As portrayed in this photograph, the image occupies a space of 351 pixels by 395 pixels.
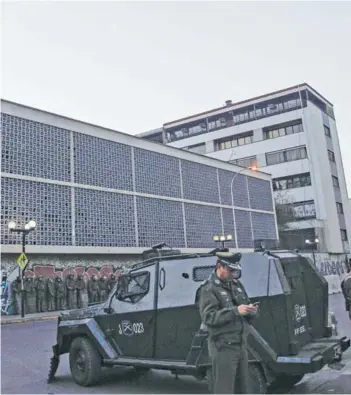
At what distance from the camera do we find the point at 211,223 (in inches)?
1330

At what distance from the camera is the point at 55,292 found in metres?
23.2

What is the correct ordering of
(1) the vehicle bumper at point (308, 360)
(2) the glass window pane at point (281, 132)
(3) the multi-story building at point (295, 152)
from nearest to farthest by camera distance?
(1) the vehicle bumper at point (308, 360), (3) the multi-story building at point (295, 152), (2) the glass window pane at point (281, 132)

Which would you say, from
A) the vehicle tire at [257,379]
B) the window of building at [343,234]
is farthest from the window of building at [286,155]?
the vehicle tire at [257,379]

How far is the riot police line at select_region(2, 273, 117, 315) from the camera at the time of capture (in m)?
21.8

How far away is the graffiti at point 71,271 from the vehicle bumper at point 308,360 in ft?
62.6

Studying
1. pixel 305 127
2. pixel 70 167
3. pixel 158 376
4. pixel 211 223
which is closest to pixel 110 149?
pixel 70 167

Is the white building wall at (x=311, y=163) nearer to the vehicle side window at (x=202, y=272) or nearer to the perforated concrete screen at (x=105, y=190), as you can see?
the perforated concrete screen at (x=105, y=190)

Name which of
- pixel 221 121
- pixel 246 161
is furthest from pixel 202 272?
pixel 221 121

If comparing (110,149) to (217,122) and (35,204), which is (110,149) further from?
(217,122)

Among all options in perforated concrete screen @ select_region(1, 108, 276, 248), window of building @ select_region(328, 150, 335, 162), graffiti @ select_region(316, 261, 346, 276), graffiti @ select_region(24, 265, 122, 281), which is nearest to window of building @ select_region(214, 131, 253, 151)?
window of building @ select_region(328, 150, 335, 162)

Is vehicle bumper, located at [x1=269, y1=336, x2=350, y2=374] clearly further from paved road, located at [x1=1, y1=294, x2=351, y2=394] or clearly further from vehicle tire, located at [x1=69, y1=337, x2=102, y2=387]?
vehicle tire, located at [x1=69, y1=337, x2=102, y2=387]

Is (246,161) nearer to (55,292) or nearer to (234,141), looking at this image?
(234,141)

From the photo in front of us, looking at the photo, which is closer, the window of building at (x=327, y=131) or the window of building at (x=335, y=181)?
the window of building at (x=335, y=181)

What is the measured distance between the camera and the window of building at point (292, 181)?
2008 inches
